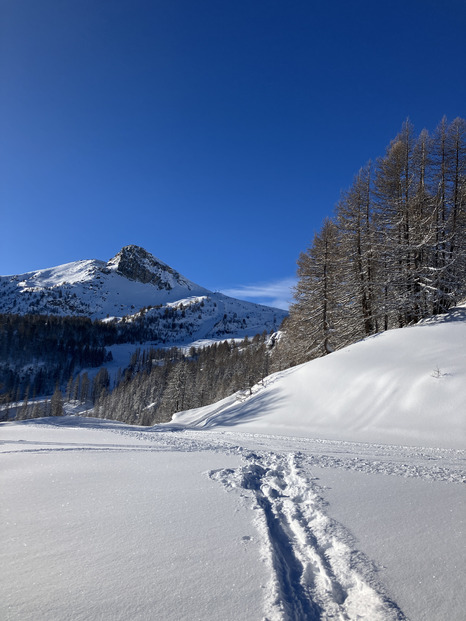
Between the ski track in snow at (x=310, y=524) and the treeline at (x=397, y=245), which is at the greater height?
the treeline at (x=397, y=245)

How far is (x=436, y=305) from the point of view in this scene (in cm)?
1686

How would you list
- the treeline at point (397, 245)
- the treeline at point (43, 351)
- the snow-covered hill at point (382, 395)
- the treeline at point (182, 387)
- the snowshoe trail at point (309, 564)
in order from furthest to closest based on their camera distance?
the treeline at point (43, 351), the treeline at point (182, 387), the treeline at point (397, 245), the snow-covered hill at point (382, 395), the snowshoe trail at point (309, 564)

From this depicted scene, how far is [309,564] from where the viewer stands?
2.68 metres

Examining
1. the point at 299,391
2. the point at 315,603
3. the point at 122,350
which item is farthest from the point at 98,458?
the point at 122,350

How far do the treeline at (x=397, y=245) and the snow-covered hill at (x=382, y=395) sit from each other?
2249 mm

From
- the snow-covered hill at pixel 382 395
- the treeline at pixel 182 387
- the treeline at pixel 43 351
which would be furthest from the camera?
the treeline at pixel 43 351

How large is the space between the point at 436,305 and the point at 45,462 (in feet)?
62.1

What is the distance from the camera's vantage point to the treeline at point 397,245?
55.7 ft

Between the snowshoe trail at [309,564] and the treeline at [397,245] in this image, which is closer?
the snowshoe trail at [309,564]

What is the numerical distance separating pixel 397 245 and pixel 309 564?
17723mm

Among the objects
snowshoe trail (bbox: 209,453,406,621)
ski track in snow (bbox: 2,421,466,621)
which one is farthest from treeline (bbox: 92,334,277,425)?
snowshoe trail (bbox: 209,453,406,621)

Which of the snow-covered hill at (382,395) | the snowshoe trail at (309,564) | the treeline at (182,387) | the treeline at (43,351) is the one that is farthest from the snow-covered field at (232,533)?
the treeline at (43,351)

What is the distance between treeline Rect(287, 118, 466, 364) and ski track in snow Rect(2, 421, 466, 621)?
11.8m

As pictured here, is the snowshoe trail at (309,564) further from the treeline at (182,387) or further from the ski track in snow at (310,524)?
the treeline at (182,387)
